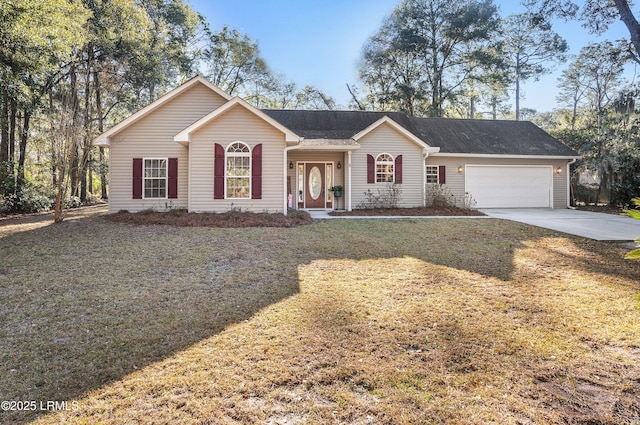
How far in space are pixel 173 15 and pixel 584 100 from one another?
125 ft

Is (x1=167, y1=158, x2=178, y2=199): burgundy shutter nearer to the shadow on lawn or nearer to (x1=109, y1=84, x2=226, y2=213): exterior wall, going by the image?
(x1=109, y1=84, x2=226, y2=213): exterior wall

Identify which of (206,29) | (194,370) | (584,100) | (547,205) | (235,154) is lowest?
(194,370)

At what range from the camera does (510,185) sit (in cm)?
1559

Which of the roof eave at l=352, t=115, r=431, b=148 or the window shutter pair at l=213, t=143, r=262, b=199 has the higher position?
the roof eave at l=352, t=115, r=431, b=148

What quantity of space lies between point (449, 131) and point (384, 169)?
5.30 m

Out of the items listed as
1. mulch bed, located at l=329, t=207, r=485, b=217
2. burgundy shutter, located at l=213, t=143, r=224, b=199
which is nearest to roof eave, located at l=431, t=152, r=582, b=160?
mulch bed, located at l=329, t=207, r=485, b=217

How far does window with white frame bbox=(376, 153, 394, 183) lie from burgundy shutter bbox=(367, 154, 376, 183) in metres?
0.16

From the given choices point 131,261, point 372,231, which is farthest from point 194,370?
point 372,231

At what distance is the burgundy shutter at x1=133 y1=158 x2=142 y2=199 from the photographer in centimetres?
1176

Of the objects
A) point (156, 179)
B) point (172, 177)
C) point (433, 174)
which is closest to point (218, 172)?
point (172, 177)

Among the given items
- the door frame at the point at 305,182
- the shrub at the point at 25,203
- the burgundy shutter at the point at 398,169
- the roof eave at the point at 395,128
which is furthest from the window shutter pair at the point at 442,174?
the shrub at the point at 25,203

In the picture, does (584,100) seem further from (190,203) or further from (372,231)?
(190,203)

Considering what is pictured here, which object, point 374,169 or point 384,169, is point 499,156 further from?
point 374,169

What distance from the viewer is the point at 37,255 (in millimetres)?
6113
